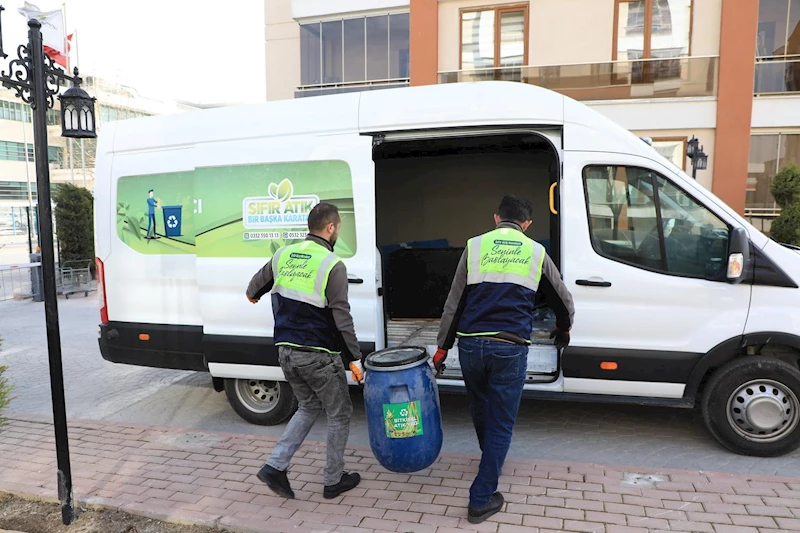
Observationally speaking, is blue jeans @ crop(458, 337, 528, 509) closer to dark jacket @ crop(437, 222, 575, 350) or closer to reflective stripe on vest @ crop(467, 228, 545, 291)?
dark jacket @ crop(437, 222, 575, 350)

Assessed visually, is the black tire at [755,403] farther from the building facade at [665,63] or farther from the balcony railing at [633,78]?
the balcony railing at [633,78]

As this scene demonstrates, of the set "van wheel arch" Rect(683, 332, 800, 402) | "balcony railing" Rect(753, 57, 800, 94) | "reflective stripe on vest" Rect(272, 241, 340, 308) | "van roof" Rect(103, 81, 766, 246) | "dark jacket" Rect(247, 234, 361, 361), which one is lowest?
"van wheel arch" Rect(683, 332, 800, 402)

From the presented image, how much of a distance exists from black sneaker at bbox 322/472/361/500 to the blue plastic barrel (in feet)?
1.27

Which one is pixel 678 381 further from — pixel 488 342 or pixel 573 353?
pixel 488 342

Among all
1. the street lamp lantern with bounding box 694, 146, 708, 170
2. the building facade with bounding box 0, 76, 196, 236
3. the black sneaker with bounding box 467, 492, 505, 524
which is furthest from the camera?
the building facade with bounding box 0, 76, 196, 236

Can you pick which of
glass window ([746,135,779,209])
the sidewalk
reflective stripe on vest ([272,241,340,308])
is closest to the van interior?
the sidewalk

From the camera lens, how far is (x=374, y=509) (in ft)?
11.8

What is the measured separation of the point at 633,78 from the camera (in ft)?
44.5

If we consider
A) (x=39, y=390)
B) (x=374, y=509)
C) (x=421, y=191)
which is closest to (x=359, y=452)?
(x=374, y=509)

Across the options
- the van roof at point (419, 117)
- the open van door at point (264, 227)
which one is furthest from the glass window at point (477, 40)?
the open van door at point (264, 227)

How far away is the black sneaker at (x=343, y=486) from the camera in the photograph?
3723 mm

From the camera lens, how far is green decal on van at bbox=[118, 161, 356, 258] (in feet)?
15.3

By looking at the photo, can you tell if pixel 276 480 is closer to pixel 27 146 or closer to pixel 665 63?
pixel 665 63

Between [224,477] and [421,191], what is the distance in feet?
19.4
